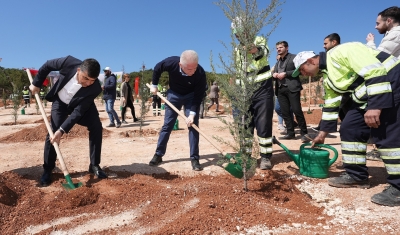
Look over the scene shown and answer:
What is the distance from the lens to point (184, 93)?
4.51 m

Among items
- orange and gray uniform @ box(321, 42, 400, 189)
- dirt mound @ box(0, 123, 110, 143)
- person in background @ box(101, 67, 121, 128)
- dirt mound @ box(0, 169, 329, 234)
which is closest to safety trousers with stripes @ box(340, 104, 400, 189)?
orange and gray uniform @ box(321, 42, 400, 189)

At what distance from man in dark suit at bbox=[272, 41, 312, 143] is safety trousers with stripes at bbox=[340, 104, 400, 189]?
2.68m

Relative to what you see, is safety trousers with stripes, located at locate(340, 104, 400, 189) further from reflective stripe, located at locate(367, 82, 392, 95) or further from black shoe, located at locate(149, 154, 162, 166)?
black shoe, located at locate(149, 154, 162, 166)

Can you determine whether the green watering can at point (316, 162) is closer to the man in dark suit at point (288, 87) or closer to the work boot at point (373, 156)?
the work boot at point (373, 156)

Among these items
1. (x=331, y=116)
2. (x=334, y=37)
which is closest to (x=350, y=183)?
(x=331, y=116)

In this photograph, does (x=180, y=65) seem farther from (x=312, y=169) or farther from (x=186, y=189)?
(x=312, y=169)

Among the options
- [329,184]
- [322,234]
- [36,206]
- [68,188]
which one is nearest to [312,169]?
[329,184]

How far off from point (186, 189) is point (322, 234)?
1.51 metres

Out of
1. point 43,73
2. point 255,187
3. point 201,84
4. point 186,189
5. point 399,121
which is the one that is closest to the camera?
point 399,121

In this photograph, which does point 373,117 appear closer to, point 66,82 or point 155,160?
point 155,160

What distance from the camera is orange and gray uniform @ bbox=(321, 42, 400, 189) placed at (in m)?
2.85

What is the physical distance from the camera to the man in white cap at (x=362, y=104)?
287 cm

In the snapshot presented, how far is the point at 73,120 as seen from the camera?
3.52 meters

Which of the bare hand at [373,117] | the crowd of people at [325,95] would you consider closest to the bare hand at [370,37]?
the crowd of people at [325,95]
